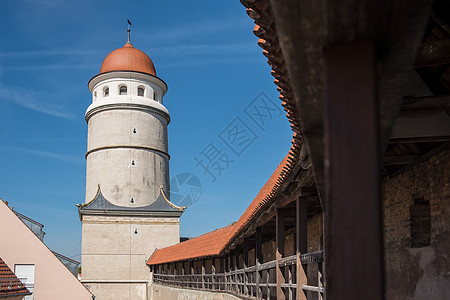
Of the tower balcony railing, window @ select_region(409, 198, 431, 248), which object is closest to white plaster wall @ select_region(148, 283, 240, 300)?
the tower balcony railing

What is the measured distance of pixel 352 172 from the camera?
164 cm

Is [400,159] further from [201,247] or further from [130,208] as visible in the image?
[130,208]

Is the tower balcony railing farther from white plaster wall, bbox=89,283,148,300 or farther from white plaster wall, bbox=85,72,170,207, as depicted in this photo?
white plaster wall, bbox=85,72,170,207

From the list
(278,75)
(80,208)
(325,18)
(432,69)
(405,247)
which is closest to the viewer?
(325,18)

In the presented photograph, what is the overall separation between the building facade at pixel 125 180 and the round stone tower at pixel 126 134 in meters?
0.07

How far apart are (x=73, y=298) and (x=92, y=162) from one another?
15.8 m

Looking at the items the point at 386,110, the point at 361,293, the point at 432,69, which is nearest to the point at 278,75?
the point at 432,69

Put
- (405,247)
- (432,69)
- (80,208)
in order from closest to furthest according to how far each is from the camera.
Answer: (432,69) < (405,247) < (80,208)

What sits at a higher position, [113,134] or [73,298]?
[113,134]

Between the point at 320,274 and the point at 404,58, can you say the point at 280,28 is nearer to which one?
the point at 404,58

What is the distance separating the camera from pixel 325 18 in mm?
1555

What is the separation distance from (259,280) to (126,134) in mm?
24222

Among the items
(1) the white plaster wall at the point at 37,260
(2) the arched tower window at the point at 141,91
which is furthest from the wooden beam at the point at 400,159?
(2) the arched tower window at the point at 141,91

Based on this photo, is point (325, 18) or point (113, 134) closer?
point (325, 18)
